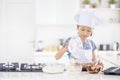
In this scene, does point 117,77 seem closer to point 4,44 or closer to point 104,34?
point 104,34

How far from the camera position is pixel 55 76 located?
2.14 meters

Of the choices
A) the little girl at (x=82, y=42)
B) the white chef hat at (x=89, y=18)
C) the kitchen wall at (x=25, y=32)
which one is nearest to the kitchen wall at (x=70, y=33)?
the kitchen wall at (x=25, y=32)

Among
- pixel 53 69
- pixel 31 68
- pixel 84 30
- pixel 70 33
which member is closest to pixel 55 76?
pixel 53 69

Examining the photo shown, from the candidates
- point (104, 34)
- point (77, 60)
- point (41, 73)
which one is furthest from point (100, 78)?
→ point (104, 34)

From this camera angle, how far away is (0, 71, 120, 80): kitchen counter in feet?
6.79

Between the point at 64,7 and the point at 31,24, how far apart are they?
0.97 meters

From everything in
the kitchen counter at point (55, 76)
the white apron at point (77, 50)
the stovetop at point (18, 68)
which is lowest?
the kitchen counter at point (55, 76)

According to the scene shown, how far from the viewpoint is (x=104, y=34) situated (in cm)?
577

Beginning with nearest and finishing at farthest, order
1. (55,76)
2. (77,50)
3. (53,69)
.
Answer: (55,76), (53,69), (77,50)

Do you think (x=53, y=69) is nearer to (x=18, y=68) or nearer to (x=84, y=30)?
(x=18, y=68)

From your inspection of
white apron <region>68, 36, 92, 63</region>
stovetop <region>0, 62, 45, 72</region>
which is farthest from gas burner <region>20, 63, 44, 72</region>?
white apron <region>68, 36, 92, 63</region>

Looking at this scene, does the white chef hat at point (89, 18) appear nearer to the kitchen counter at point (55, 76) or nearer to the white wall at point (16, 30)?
the kitchen counter at point (55, 76)

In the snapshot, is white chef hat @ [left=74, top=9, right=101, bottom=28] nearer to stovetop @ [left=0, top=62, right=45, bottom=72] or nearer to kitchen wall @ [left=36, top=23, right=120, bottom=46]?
stovetop @ [left=0, top=62, right=45, bottom=72]

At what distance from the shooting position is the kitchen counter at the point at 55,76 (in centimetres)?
207
